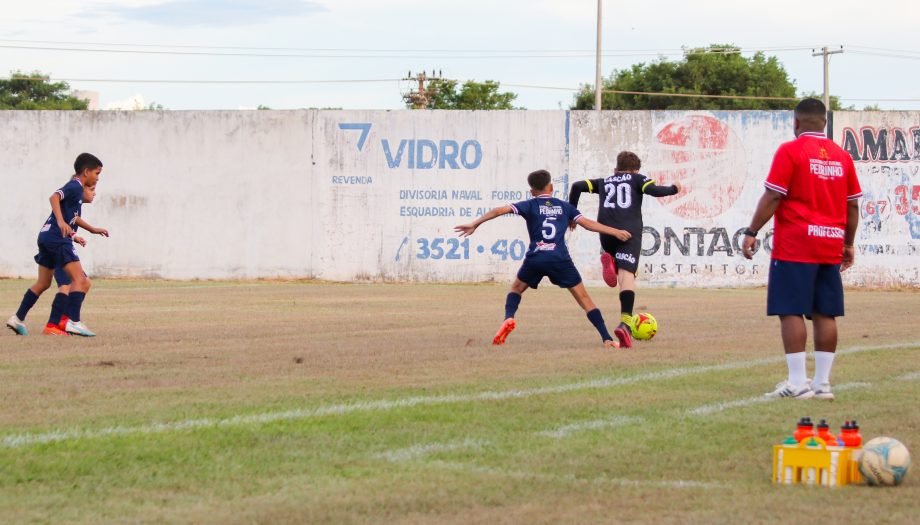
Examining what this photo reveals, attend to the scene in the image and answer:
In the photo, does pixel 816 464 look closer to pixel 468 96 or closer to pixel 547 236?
pixel 547 236


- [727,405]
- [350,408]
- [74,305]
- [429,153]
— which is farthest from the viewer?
[429,153]

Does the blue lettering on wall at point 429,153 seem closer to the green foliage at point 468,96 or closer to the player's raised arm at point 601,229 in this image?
the player's raised arm at point 601,229

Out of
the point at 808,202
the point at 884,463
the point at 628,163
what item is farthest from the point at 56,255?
the point at 884,463

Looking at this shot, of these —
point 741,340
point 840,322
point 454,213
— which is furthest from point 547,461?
point 454,213

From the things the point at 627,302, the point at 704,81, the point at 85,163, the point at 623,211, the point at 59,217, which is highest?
the point at 704,81

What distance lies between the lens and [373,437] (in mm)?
6762

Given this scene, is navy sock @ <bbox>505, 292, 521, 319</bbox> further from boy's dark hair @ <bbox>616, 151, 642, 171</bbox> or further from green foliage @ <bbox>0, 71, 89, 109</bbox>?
green foliage @ <bbox>0, 71, 89, 109</bbox>

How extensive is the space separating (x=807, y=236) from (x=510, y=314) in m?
4.29

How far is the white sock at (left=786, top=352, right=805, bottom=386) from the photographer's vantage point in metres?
8.47

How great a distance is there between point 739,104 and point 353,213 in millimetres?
49821

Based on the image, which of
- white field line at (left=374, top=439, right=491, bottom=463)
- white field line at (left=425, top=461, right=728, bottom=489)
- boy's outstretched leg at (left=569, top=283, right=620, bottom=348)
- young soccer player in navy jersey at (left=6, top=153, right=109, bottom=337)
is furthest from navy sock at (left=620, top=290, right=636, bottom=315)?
white field line at (left=425, top=461, right=728, bottom=489)

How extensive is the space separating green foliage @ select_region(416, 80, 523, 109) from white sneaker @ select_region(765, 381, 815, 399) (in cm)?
6651

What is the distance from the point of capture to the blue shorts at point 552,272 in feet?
41.0

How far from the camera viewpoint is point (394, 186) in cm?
2814
